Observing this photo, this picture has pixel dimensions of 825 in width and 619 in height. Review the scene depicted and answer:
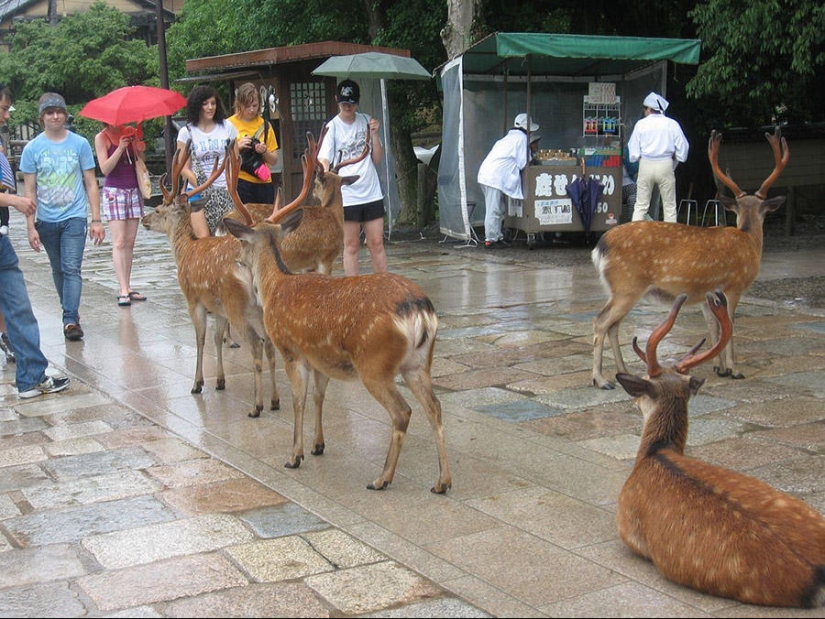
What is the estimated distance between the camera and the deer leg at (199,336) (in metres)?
6.71

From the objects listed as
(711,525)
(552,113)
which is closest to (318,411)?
(711,525)

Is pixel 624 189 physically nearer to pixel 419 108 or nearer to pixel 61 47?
pixel 419 108

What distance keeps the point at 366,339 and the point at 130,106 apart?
575 cm

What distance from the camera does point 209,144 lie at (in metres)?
8.25

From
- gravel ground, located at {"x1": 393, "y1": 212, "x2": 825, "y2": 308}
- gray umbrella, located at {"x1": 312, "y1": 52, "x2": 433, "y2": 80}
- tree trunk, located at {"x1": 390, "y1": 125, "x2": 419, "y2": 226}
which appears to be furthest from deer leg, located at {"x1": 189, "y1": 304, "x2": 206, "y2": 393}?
tree trunk, located at {"x1": 390, "y1": 125, "x2": 419, "y2": 226}

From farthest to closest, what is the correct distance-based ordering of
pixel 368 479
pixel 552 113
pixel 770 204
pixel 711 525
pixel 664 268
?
pixel 552 113, pixel 770 204, pixel 664 268, pixel 368 479, pixel 711 525

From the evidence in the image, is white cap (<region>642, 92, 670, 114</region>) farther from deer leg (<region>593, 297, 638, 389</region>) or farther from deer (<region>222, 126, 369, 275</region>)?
deer leg (<region>593, 297, 638, 389</region>)

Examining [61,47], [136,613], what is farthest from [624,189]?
[61,47]

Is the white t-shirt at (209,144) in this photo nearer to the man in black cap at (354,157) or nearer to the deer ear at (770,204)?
the man in black cap at (354,157)

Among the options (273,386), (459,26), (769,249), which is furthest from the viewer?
(459,26)

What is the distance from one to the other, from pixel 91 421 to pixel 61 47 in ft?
108

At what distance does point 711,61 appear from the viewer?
1295 centimetres

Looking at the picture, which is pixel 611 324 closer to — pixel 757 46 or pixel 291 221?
pixel 291 221

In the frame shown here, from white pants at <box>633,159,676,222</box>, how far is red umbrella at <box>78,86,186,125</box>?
5.59 meters
